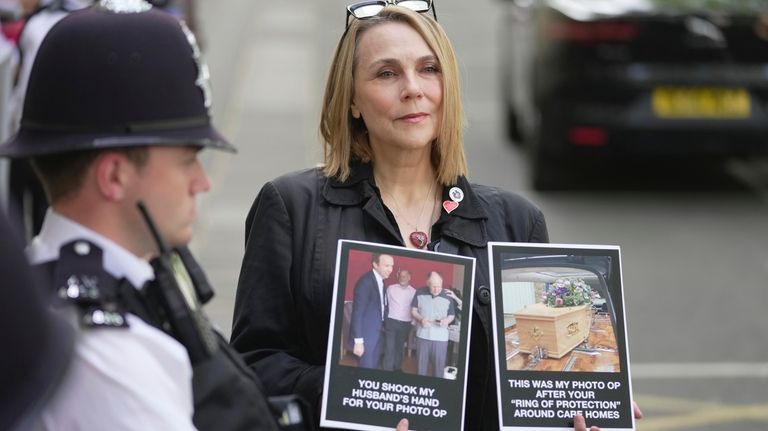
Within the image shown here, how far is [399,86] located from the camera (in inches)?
128

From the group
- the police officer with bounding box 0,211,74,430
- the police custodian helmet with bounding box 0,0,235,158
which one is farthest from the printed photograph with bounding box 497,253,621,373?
the police officer with bounding box 0,211,74,430

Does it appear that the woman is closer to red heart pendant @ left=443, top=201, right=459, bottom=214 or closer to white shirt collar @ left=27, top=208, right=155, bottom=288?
red heart pendant @ left=443, top=201, right=459, bottom=214

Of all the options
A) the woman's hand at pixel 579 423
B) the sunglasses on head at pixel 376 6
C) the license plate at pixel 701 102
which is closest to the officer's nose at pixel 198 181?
the woman's hand at pixel 579 423

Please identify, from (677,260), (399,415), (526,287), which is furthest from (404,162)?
(677,260)


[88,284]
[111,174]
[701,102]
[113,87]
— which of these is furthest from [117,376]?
[701,102]

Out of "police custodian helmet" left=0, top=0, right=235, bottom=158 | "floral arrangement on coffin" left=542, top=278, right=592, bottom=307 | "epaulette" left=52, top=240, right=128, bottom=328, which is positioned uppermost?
"police custodian helmet" left=0, top=0, right=235, bottom=158

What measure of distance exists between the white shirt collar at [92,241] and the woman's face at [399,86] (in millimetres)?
1280

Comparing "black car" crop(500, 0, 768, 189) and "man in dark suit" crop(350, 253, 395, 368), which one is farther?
"black car" crop(500, 0, 768, 189)

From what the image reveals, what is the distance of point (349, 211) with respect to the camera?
3.23m

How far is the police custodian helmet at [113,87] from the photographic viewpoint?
79.8 inches

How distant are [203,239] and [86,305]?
A: 7.24 m

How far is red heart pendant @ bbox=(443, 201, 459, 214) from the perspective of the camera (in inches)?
127

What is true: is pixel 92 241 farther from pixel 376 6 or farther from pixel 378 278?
pixel 376 6

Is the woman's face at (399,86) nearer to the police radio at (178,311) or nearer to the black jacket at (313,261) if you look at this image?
the black jacket at (313,261)
